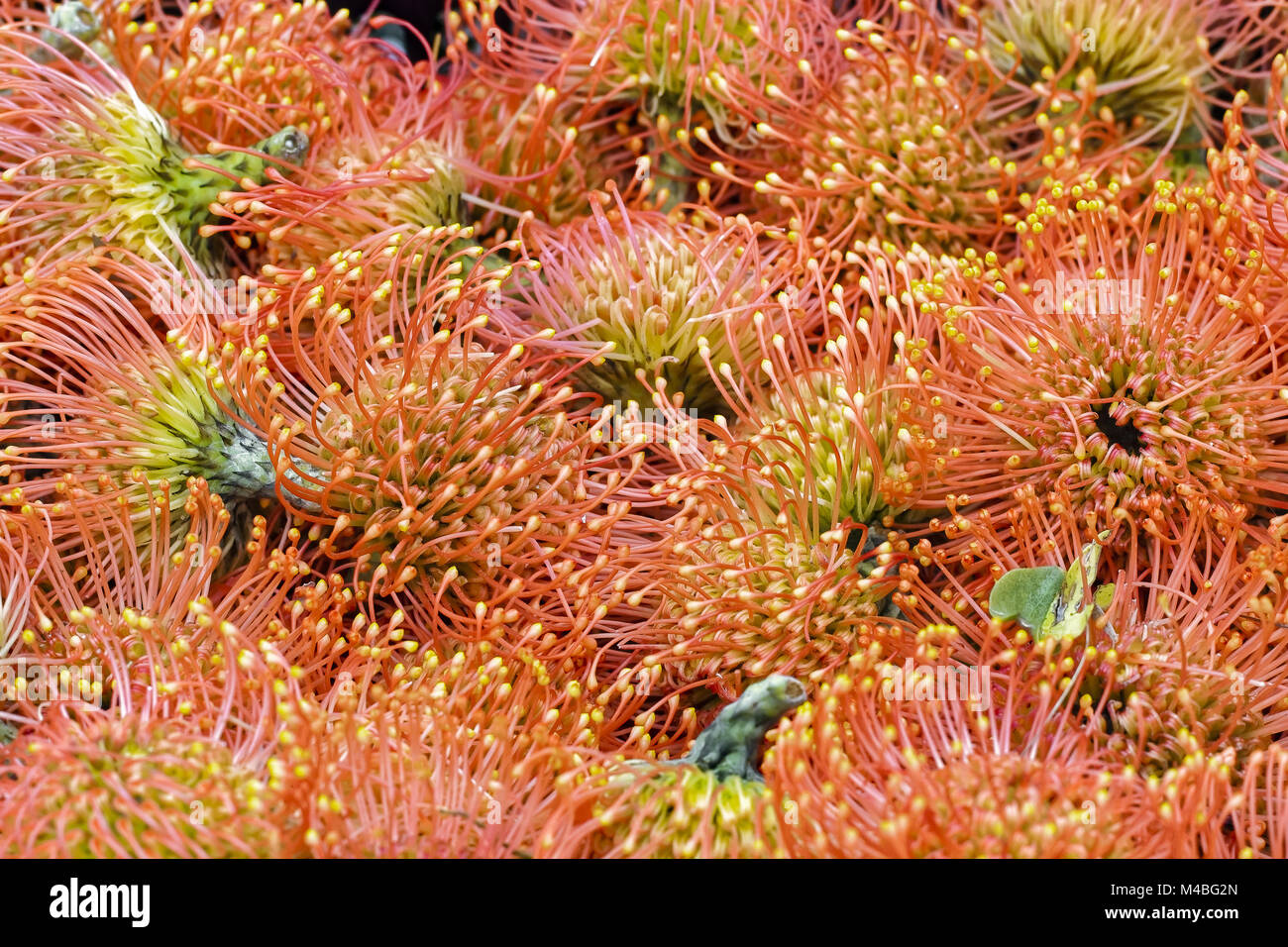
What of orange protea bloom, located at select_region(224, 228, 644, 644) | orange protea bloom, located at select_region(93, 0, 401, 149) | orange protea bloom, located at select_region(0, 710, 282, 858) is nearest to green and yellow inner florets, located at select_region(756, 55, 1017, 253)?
orange protea bloom, located at select_region(224, 228, 644, 644)

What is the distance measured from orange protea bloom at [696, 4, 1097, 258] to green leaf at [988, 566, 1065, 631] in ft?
1.22

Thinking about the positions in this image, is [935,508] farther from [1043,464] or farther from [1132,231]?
[1132,231]

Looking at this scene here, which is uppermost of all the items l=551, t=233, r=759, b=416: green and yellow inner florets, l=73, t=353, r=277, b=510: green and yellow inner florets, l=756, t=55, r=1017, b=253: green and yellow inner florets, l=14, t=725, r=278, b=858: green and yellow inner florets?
l=756, t=55, r=1017, b=253: green and yellow inner florets

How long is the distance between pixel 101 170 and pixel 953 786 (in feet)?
2.93

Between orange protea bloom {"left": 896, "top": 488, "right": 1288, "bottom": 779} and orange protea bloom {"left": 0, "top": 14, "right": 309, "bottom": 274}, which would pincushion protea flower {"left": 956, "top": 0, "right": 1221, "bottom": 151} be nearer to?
orange protea bloom {"left": 896, "top": 488, "right": 1288, "bottom": 779}

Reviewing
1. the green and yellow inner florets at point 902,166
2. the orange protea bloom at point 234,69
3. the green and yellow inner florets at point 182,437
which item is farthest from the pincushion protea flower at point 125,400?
the green and yellow inner florets at point 902,166

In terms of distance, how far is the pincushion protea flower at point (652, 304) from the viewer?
1.05 metres

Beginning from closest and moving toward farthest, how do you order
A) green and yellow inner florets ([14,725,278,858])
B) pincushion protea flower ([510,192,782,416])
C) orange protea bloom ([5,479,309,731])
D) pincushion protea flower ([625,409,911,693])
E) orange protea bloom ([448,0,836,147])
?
green and yellow inner florets ([14,725,278,858]) → orange protea bloom ([5,479,309,731]) → pincushion protea flower ([625,409,911,693]) → pincushion protea flower ([510,192,782,416]) → orange protea bloom ([448,0,836,147])

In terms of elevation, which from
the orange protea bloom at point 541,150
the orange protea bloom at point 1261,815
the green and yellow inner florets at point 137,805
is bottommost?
the orange protea bloom at point 1261,815

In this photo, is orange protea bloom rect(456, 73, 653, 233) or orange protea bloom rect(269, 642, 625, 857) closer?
orange protea bloom rect(269, 642, 625, 857)

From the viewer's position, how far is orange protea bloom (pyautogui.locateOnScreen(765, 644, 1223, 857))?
2.26 ft

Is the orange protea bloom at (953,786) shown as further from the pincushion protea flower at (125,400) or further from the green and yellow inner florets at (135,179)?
the green and yellow inner florets at (135,179)
